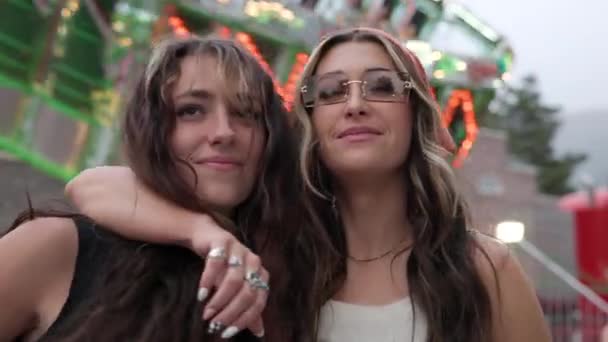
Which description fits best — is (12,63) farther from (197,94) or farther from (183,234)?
(183,234)

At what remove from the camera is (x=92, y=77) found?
30.2 feet

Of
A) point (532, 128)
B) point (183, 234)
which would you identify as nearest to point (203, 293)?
point (183, 234)

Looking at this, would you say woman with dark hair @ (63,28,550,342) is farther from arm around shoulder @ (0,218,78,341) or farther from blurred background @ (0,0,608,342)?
blurred background @ (0,0,608,342)

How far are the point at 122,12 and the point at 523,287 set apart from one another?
6968mm

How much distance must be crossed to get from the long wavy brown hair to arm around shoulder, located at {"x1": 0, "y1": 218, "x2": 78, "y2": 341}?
28.8 inches

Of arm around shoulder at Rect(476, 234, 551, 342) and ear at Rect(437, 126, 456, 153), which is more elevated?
ear at Rect(437, 126, 456, 153)

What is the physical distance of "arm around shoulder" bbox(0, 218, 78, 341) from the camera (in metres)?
1.75

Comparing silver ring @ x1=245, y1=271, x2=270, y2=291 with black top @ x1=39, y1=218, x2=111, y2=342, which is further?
black top @ x1=39, y1=218, x2=111, y2=342

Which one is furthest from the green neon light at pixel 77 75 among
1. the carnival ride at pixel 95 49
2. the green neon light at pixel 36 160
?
the green neon light at pixel 36 160

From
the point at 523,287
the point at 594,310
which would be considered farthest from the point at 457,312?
the point at 594,310

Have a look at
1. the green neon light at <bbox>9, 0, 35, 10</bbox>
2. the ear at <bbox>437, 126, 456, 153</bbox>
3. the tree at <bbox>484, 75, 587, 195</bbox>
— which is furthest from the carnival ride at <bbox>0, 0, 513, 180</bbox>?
the tree at <bbox>484, 75, 587, 195</bbox>

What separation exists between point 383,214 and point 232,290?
931mm

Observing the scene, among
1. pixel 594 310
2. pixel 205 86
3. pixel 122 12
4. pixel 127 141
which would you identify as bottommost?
pixel 594 310

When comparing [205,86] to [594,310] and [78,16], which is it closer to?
[78,16]
